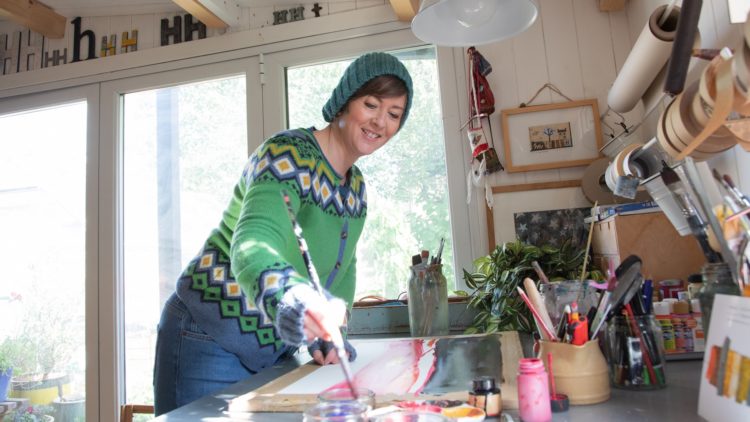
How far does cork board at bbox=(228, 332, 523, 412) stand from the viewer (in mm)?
866

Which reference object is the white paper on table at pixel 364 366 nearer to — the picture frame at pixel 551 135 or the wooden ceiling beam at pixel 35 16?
the picture frame at pixel 551 135

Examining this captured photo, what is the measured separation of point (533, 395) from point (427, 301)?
1.04 m

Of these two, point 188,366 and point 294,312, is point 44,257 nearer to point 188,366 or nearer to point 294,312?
point 188,366

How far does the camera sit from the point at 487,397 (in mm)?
767


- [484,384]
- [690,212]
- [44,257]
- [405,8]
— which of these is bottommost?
[484,384]

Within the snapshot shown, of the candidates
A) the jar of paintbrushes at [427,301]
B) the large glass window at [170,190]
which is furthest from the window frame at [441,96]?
the jar of paintbrushes at [427,301]

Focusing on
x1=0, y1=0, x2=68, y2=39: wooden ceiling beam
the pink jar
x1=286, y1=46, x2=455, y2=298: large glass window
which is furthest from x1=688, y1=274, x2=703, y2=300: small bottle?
x1=0, y1=0, x2=68, y2=39: wooden ceiling beam

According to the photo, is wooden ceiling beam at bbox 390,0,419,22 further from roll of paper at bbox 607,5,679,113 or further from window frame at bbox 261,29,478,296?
roll of paper at bbox 607,5,679,113

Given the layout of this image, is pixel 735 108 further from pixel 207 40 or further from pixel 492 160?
pixel 207 40

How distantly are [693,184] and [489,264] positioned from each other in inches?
41.2

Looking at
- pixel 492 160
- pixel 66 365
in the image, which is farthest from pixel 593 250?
pixel 66 365

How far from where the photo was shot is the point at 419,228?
2311 millimetres

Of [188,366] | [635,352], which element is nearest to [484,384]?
[635,352]

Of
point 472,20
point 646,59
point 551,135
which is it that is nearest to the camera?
point 472,20
